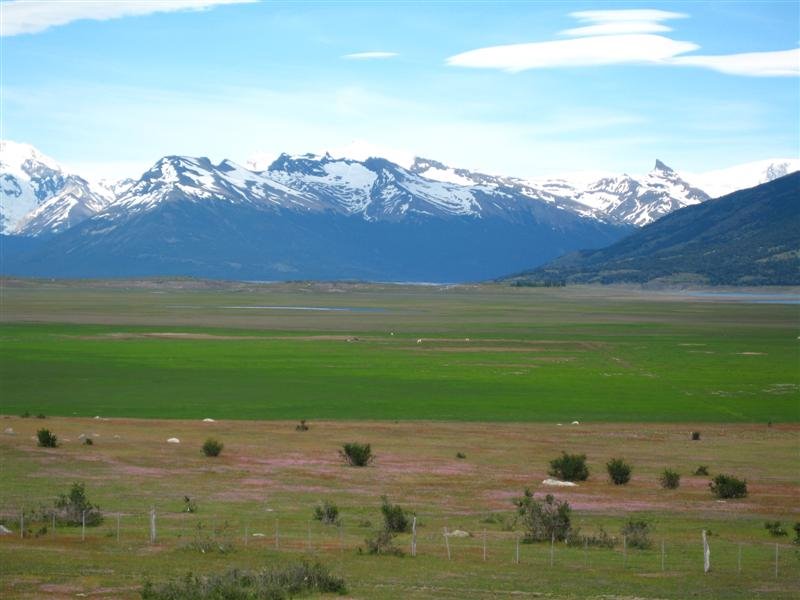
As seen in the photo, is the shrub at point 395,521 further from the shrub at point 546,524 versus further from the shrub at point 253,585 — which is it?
the shrub at point 253,585

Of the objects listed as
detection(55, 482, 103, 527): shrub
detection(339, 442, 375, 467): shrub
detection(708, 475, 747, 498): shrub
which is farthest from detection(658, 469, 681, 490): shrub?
detection(55, 482, 103, 527): shrub

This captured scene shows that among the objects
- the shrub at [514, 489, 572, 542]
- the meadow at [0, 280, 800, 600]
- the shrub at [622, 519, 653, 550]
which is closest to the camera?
the meadow at [0, 280, 800, 600]

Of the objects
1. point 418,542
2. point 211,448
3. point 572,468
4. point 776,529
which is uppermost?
point 211,448

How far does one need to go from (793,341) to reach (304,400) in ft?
223

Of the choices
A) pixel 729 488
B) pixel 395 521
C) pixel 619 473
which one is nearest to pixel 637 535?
pixel 395 521

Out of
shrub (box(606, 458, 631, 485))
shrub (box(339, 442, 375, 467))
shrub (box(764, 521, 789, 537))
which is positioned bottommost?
shrub (box(764, 521, 789, 537))

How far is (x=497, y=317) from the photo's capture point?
174 m

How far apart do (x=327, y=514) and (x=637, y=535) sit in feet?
29.8

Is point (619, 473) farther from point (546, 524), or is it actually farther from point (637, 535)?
point (637, 535)

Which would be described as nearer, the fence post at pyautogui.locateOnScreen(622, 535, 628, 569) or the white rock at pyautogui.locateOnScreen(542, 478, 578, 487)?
the fence post at pyautogui.locateOnScreen(622, 535, 628, 569)

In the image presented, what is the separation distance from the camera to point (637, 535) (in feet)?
109

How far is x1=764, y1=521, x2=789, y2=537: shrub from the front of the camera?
35312 millimetres

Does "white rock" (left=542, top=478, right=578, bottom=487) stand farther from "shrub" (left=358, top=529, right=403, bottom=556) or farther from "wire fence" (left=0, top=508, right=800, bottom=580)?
"shrub" (left=358, top=529, right=403, bottom=556)

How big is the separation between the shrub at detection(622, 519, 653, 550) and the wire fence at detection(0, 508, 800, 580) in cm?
17
